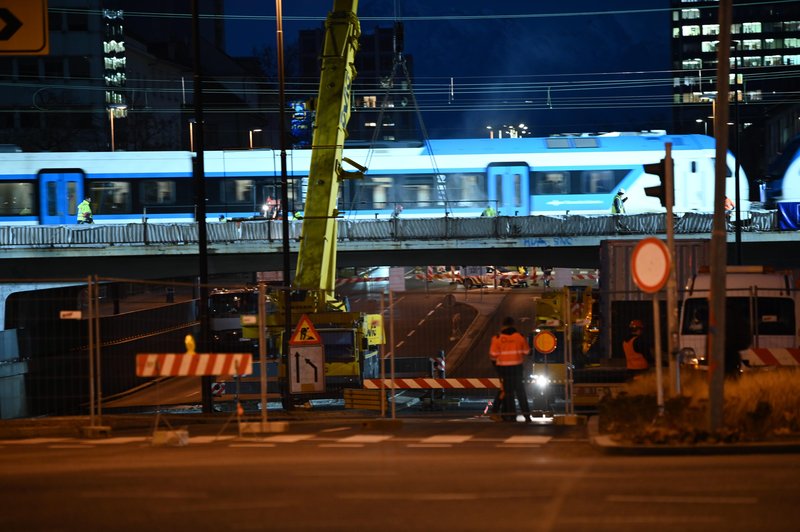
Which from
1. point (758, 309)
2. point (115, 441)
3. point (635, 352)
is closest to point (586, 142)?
point (758, 309)

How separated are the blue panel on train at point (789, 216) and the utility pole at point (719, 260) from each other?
96.2ft

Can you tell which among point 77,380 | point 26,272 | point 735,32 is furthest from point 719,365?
point 735,32

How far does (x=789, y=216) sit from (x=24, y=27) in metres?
35.5

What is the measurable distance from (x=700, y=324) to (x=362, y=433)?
23.3 feet

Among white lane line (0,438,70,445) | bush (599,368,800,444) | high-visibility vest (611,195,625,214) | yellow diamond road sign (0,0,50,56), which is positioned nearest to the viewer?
yellow diamond road sign (0,0,50,56)

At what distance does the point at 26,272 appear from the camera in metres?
43.4

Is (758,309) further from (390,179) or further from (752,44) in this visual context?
(752,44)

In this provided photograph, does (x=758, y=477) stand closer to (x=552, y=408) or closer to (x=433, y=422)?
(x=433, y=422)

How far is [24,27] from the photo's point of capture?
37.9 feet

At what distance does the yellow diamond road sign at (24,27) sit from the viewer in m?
11.4

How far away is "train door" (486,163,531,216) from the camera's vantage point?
47.6 metres

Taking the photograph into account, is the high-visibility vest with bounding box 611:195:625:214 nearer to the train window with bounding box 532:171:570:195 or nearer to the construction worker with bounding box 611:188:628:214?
the construction worker with bounding box 611:188:628:214

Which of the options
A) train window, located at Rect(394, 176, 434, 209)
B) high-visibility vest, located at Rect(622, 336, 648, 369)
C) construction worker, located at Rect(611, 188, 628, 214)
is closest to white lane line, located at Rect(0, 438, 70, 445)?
high-visibility vest, located at Rect(622, 336, 648, 369)

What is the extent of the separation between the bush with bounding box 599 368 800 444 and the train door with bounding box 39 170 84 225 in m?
35.9
